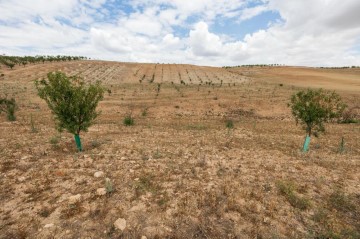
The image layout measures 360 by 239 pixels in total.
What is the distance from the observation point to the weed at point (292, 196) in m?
Answer: 6.71

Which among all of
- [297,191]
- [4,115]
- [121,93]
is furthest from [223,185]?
[121,93]

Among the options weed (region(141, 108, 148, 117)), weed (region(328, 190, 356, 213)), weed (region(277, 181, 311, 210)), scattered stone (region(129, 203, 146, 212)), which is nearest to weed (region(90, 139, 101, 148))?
scattered stone (region(129, 203, 146, 212))

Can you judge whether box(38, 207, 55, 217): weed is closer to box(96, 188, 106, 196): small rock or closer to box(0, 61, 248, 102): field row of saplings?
box(96, 188, 106, 196): small rock

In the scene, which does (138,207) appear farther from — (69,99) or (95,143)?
(95,143)

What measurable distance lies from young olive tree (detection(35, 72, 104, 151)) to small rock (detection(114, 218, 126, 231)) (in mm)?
6210

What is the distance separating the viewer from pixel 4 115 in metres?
20.2

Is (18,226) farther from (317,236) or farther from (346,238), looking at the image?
(346,238)

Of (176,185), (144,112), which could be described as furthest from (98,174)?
(144,112)

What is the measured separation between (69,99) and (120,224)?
6.90m

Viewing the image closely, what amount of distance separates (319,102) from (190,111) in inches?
601

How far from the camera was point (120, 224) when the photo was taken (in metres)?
5.66

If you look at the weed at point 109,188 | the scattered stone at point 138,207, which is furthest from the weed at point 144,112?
the scattered stone at point 138,207

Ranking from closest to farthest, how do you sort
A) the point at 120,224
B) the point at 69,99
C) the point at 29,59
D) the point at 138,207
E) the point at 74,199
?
the point at 120,224 → the point at 138,207 → the point at 74,199 → the point at 69,99 → the point at 29,59

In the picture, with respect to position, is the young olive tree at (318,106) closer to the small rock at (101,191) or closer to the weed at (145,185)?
the weed at (145,185)
